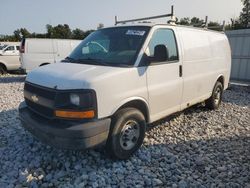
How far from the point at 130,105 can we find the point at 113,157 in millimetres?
875

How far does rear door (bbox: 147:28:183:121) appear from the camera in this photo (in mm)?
4289

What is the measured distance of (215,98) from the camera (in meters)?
6.98

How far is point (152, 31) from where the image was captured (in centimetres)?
438

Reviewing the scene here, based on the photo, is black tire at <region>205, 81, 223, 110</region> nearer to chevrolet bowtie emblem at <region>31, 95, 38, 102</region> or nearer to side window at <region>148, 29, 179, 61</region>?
side window at <region>148, 29, 179, 61</region>

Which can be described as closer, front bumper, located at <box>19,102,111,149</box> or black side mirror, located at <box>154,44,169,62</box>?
front bumper, located at <box>19,102,111,149</box>

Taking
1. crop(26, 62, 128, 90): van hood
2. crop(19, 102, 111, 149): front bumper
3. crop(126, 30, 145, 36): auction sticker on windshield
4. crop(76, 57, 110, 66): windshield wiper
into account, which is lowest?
crop(19, 102, 111, 149): front bumper

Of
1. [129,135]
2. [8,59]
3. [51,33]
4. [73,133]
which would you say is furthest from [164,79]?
[51,33]

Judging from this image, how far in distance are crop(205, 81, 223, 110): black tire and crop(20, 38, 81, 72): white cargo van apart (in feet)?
28.3

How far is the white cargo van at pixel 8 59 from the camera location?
1524 centimetres

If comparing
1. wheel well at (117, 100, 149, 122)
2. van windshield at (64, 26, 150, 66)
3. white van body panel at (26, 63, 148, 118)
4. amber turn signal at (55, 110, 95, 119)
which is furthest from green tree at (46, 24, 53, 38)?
amber turn signal at (55, 110, 95, 119)

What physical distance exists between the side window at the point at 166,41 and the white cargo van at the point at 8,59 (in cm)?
1324

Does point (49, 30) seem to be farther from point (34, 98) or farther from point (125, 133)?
point (125, 133)

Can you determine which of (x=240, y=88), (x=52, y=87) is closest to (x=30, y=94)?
(x=52, y=87)

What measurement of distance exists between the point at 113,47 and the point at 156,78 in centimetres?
92
